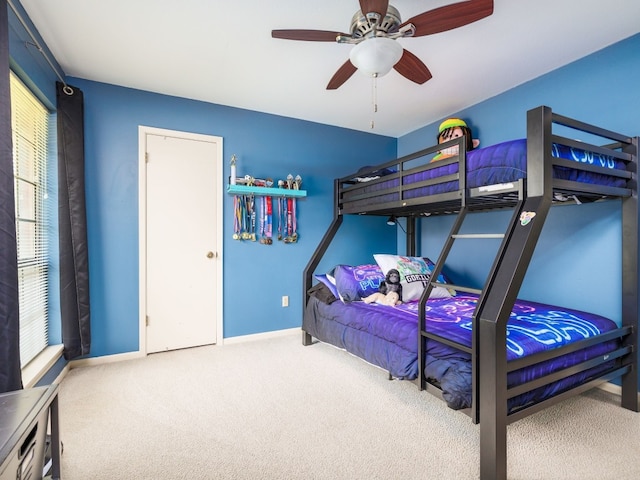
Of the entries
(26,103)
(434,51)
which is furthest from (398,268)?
(26,103)

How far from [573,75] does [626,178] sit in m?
0.99

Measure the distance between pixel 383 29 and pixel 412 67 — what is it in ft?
1.31

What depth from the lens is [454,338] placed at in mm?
1624

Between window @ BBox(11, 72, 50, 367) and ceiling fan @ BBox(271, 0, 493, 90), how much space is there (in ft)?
5.72

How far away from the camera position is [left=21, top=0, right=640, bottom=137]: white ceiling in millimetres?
1821

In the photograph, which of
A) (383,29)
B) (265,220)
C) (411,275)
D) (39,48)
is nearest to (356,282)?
(411,275)

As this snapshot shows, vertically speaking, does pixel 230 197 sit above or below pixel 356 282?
above

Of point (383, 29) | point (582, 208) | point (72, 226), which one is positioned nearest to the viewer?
point (383, 29)

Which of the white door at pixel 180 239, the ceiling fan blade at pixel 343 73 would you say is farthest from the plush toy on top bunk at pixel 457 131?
the white door at pixel 180 239

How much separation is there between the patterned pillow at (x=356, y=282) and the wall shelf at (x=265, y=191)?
0.94 metres

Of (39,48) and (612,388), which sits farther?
(612,388)

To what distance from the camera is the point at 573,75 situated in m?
2.38

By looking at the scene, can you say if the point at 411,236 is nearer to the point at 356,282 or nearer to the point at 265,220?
the point at 356,282

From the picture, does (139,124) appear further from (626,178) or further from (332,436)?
(626,178)
